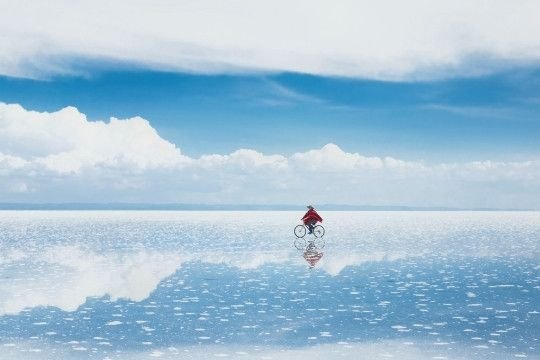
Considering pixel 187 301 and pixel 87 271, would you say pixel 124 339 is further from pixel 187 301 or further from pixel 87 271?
pixel 87 271

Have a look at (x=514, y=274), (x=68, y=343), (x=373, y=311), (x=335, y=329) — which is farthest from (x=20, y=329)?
(x=514, y=274)

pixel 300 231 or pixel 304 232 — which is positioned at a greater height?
pixel 300 231

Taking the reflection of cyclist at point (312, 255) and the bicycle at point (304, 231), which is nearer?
the reflection of cyclist at point (312, 255)

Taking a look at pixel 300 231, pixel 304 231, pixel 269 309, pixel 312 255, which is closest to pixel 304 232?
pixel 304 231

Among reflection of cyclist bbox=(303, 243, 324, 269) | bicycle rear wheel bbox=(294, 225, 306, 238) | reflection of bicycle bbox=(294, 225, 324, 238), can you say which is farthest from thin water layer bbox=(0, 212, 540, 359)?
bicycle rear wheel bbox=(294, 225, 306, 238)

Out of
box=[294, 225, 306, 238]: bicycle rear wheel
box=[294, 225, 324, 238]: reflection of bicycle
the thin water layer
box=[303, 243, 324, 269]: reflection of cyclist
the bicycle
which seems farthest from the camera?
box=[294, 225, 306, 238]: bicycle rear wheel

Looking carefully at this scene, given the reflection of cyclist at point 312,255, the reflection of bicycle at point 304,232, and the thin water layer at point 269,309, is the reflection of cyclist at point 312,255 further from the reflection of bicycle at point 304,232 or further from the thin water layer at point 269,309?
the reflection of bicycle at point 304,232

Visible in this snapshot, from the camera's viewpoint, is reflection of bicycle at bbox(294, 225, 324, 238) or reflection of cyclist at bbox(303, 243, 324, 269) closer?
reflection of cyclist at bbox(303, 243, 324, 269)

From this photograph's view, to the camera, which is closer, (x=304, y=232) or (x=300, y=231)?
(x=300, y=231)

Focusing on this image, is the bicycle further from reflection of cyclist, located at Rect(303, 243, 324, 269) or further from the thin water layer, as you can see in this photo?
the thin water layer

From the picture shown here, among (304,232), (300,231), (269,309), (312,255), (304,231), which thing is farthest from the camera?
(304,231)

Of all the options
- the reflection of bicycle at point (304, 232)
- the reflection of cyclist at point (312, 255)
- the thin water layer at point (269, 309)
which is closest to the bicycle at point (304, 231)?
the reflection of bicycle at point (304, 232)

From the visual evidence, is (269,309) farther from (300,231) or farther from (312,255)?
(300,231)

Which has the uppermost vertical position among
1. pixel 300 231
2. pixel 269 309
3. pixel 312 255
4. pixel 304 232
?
pixel 300 231
